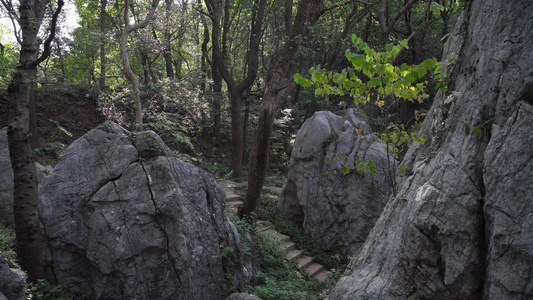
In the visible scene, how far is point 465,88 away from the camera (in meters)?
4.11

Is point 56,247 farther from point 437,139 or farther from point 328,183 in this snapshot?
point 328,183

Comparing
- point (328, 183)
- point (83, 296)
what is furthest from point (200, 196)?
point (328, 183)

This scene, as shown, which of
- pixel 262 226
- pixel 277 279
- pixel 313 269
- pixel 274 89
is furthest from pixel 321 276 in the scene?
pixel 274 89

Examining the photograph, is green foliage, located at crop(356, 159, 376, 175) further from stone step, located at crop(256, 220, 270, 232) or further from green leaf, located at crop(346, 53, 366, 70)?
stone step, located at crop(256, 220, 270, 232)

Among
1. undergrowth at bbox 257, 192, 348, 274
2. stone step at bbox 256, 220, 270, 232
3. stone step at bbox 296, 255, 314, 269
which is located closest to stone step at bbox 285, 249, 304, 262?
stone step at bbox 296, 255, 314, 269

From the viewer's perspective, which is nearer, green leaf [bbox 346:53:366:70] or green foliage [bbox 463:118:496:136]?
green leaf [bbox 346:53:366:70]

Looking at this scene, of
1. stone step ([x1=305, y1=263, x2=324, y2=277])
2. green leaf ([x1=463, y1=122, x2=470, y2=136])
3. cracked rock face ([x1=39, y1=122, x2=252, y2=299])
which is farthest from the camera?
stone step ([x1=305, y1=263, x2=324, y2=277])

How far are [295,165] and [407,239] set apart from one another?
7.67m

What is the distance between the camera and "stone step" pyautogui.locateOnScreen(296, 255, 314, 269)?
909cm

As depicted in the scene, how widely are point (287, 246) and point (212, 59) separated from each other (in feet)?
34.9

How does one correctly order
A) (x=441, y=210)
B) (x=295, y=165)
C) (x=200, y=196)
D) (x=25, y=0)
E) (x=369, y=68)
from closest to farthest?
1. (x=369, y=68)
2. (x=441, y=210)
3. (x=25, y=0)
4. (x=200, y=196)
5. (x=295, y=165)

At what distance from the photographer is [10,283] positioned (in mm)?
3881

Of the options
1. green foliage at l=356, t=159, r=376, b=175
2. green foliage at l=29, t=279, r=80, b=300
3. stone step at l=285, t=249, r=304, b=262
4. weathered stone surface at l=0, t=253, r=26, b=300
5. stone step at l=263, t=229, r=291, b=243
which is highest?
green foliage at l=356, t=159, r=376, b=175

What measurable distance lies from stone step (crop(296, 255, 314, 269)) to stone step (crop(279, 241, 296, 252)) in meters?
0.41
